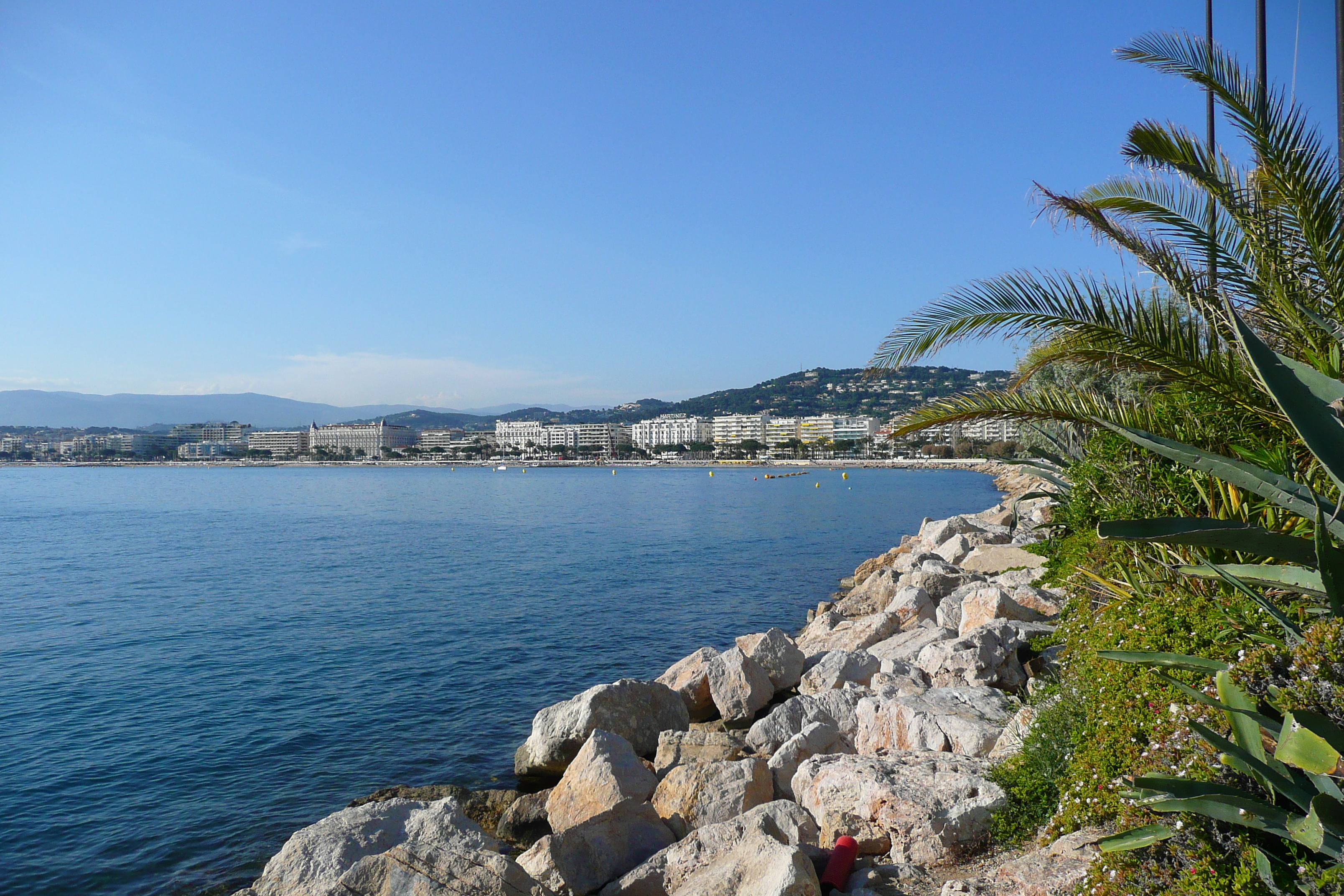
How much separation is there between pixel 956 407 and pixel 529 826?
17.3ft

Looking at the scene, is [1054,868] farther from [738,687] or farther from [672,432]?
[672,432]

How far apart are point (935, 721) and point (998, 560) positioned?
9.32 meters

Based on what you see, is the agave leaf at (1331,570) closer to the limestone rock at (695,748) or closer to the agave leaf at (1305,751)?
the agave leaf at (1305,751)

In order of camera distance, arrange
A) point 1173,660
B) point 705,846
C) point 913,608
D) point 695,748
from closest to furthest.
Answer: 1. point 1173,660
2. point 705,846
3. point 695,748
4. point 913,608

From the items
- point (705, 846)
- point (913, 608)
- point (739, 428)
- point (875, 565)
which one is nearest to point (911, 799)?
point (705, 846)

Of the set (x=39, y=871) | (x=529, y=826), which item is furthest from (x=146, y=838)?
(x=529, y=826)

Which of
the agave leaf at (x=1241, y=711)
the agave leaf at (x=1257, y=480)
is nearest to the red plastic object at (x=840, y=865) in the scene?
the agave leaf at (x=1241, y=711)

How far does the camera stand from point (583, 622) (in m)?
17.0

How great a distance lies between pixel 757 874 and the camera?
182 inches

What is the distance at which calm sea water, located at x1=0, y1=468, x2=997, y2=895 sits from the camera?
330 inches

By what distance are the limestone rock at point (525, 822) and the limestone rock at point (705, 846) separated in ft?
7.10

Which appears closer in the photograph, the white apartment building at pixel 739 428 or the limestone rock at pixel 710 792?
the limestone rock at pixel 710 792

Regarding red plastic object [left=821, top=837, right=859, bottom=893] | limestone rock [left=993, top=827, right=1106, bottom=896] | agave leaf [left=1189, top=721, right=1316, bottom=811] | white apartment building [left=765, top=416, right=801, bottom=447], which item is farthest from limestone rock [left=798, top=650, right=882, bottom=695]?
white apartment building [left=765, top=416, right=801, bottom=447]

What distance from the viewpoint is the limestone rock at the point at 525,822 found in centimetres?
739
